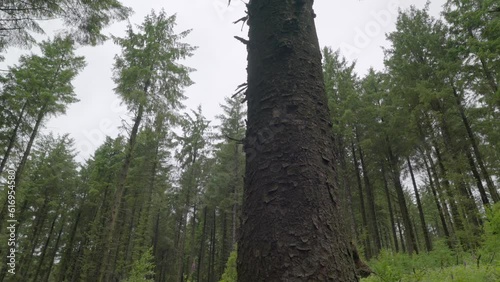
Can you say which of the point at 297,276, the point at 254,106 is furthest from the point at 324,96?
the point at 297,276

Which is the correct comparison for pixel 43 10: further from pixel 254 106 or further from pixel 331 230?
pixel 331 230

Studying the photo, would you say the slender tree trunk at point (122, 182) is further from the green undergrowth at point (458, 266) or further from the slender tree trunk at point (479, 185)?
the slender tree trunk at point (479, 185)

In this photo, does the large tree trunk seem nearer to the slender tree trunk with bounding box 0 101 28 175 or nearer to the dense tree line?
the dense tree line

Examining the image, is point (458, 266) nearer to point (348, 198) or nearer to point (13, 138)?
point (348, 198)

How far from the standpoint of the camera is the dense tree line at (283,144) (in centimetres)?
120

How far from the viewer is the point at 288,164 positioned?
1.19m

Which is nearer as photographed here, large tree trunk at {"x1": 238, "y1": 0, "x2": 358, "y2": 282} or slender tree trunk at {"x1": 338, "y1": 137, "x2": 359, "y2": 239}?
large tree trunk at {"x1": 238, "y1": 0, "x2": 358, "y2": 282}

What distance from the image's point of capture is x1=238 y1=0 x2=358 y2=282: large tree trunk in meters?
1.04

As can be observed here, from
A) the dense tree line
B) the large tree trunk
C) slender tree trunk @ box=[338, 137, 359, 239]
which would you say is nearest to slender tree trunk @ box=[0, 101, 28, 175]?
the dense tree line

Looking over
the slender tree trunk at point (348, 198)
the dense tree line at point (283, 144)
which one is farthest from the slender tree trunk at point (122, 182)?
the slender tree trunk at point (348, 198)

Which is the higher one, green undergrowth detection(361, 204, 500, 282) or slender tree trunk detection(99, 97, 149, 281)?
slender tree trunk detection(99, 97, 149, 281)

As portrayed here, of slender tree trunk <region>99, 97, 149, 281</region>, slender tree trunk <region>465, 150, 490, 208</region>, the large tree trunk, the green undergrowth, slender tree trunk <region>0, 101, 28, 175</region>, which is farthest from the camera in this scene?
slender tree trunk <region>0, 101, 28, 175</region>

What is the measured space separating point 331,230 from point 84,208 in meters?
29.1

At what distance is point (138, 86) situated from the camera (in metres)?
12.7
